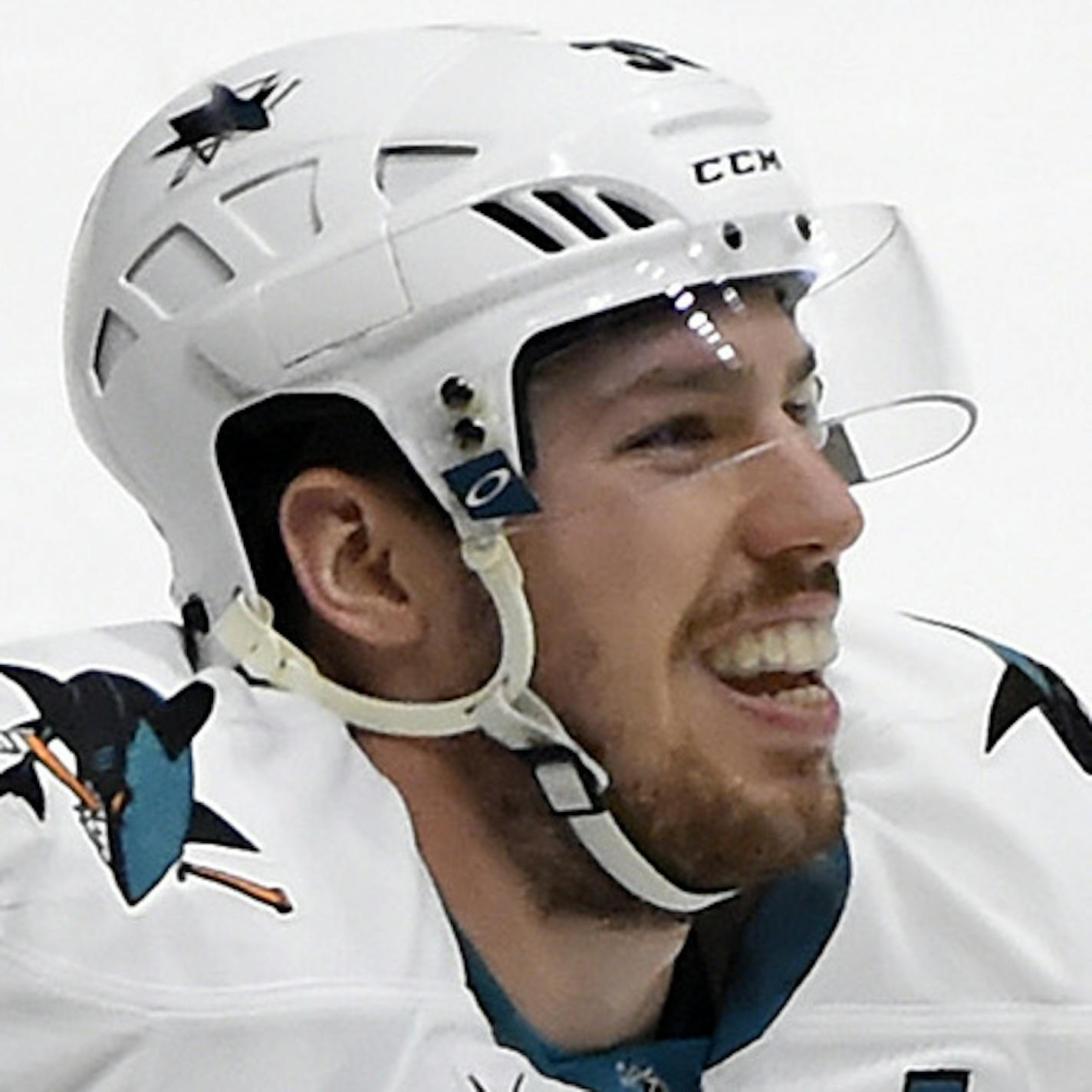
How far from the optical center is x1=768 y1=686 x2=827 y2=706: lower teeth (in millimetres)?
1184

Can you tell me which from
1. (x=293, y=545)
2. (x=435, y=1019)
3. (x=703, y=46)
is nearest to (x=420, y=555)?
(x=293, y=545)

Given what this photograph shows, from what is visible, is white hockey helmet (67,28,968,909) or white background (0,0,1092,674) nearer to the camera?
white hockey helmet (67,28,968,909)

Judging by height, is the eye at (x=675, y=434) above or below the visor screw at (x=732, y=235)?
below

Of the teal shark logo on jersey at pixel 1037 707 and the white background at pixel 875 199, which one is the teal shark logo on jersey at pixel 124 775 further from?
the white background at pixel 875 199

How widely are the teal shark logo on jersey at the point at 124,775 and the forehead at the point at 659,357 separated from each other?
17cm

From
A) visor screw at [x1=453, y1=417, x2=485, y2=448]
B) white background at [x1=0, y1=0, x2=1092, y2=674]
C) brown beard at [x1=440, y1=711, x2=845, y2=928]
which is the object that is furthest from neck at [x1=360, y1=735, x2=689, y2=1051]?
white background at [x1=0, y1=0, x2=1092, y2=674]

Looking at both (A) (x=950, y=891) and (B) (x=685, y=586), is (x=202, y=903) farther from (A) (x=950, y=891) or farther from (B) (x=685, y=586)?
(A) (x=950, y=891)

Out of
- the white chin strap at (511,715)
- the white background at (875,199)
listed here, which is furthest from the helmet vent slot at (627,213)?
the white background at (875,199)

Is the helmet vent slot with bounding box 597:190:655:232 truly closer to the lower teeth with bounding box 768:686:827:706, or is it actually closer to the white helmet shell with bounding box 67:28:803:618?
the white helmet shell with bounding box 67:28:803:618

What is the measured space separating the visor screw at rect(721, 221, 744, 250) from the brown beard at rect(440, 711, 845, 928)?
167 mm

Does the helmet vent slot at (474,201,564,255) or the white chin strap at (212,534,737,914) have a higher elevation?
the helmet vent slot at (474,201,564,255)

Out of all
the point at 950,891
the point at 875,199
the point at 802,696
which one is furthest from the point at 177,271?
the point at 875,199

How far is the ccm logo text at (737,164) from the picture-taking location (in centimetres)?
118

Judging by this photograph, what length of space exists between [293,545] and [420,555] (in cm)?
5
